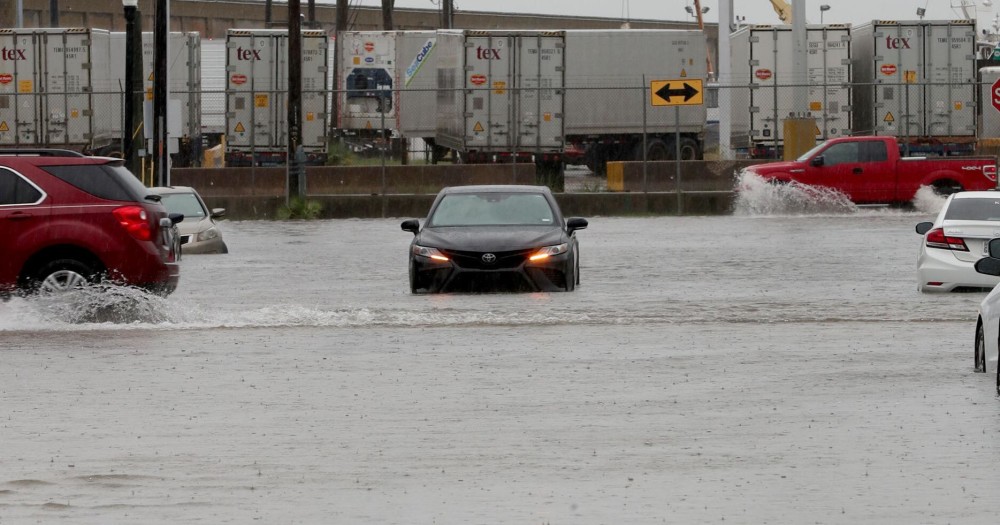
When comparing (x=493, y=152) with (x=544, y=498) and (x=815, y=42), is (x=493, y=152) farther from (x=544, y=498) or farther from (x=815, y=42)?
(x=544, y=498)

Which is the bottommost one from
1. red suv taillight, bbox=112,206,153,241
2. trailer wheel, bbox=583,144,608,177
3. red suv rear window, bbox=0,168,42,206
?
red suv taillight, bbox=112,206,153,241

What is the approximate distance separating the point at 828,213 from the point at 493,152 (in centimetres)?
970

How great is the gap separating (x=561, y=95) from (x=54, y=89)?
473 inches

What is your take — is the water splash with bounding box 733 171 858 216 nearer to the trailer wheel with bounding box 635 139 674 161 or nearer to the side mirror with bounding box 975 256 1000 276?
the trailer wheel with bounding box 635 139 674 161

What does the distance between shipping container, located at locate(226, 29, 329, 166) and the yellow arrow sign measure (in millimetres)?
9111

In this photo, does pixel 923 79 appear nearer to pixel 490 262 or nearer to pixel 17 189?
pixel 490 262

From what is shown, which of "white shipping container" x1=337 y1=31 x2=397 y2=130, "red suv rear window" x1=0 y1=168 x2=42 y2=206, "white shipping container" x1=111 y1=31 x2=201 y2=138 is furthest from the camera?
"white shipping container" x1=337 y1=31 x2=397 y2=130

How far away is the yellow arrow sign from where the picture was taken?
3906 cm

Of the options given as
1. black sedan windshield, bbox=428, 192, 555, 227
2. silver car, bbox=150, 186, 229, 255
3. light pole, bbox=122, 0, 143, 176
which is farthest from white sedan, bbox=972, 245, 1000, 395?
→ light pole, bbox=122, 0, 143, 176

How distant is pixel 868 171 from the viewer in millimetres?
37406

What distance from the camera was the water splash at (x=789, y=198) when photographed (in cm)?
3750

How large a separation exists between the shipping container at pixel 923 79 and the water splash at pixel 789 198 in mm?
6591

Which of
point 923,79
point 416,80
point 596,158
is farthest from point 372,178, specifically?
point 923,79

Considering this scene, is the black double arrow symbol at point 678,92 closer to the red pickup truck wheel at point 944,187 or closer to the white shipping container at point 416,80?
the red pickup truck wheel at point 944,187
